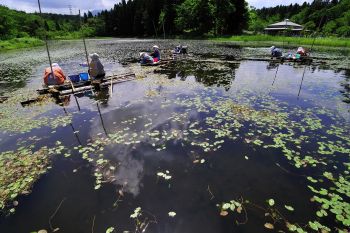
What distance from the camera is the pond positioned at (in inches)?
199

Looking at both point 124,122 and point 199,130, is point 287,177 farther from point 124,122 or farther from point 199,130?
point 124,122

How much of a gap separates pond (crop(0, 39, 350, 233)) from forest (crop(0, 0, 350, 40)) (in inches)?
1724

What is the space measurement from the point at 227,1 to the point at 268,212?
7339 cm

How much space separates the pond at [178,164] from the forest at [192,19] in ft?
144

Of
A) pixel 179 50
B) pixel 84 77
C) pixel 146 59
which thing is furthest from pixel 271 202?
pixel 179 50

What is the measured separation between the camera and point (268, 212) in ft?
16.8

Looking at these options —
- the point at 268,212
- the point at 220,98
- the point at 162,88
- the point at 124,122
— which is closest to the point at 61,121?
the point at 124,122

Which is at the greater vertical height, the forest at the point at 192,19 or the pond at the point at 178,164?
the forest at the point at 192,19

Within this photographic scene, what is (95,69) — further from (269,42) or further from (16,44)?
(16,44)

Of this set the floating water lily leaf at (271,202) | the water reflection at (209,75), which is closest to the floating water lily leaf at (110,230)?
the floating water lily leaf at (271,202)

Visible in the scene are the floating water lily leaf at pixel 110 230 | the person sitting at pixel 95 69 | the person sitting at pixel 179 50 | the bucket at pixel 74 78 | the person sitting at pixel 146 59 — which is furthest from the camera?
the person sitting at pixel 179 50

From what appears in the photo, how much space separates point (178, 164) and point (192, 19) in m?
76.5

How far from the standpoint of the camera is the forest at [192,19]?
229 ft

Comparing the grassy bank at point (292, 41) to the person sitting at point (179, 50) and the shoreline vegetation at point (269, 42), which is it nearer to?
the shoreline vegetation at point (269, 42)
